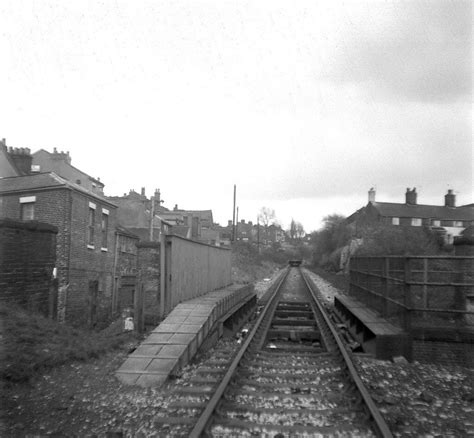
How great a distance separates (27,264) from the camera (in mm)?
9523

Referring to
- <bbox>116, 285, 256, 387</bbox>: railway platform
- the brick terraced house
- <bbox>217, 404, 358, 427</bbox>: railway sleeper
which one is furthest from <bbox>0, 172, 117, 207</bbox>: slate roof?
<bbox>217, 404, 358, 427</bbox>: railway sleeper

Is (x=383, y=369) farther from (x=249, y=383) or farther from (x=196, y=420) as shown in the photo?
(x=196, y=420)

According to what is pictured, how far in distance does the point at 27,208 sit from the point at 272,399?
14605mm

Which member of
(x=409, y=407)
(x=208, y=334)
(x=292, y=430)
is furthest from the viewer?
(x=208, y=334)

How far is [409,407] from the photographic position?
546 centimetres

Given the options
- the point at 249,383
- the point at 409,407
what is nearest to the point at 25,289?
the point at 249,383

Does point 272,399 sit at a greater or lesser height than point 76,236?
lesser

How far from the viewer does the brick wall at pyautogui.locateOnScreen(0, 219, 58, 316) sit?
28.8ft

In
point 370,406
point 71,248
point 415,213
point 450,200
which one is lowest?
point 370,406

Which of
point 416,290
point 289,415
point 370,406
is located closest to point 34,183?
point 416,290

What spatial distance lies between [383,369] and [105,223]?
1624 centimetres

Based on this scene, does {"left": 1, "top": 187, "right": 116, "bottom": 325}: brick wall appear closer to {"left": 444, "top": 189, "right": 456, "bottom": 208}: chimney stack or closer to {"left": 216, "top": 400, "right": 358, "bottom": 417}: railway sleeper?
{"left": 216, "top": 400, "right": 358, "bottom": 417}: railway sleeper

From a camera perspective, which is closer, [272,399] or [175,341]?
[272,399]

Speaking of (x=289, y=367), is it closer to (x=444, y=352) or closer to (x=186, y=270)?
(x=444, y=352)
